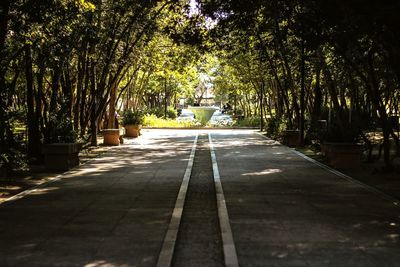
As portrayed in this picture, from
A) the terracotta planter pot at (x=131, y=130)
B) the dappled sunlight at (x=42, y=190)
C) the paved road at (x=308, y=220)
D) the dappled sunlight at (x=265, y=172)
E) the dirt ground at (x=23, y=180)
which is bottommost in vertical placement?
the paved road at (x=308, y=220)

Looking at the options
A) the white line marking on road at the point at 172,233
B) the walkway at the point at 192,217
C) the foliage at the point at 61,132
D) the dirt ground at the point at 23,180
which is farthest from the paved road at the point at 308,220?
the foliage at the point at 61,132

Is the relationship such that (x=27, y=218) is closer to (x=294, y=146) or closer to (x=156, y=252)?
(x=156, y=252)

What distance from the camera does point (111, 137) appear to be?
22812mm

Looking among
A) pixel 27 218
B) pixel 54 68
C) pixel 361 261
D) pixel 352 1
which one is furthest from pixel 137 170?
pixel 361 261

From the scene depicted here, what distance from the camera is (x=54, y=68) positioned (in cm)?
1675

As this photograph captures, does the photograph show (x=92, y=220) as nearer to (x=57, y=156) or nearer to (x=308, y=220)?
(x=308, y=220)

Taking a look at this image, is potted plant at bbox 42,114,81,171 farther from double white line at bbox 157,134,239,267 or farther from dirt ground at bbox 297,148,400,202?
dirt ground at bbox 297,148,400,202

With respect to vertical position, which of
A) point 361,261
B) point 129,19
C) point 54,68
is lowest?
point 361,261

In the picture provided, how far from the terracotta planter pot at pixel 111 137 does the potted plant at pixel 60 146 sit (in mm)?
6585

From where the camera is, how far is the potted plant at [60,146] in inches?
555

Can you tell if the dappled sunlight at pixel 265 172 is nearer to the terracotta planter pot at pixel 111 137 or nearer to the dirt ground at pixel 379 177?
the dirt ground at pixel 379 177

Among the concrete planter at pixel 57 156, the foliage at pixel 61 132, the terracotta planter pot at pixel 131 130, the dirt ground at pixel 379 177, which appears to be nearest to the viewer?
the dirt ground at pixel 379 177

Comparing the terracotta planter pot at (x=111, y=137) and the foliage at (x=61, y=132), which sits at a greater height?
the foliage at (x=61, y=132)

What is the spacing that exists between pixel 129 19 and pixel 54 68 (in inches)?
168
